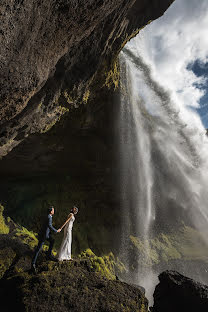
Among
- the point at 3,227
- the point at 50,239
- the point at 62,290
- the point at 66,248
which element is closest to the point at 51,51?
the point at 50,239

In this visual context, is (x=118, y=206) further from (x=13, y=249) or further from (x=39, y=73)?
(x=39, y=73)

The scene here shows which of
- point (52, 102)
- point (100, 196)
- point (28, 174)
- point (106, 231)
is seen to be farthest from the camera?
point (100, 196)

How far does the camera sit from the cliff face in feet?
8.15

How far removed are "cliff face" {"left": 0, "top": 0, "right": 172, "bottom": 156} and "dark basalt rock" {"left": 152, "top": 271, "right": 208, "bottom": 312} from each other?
5.51m

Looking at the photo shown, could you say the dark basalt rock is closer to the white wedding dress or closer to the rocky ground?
the rocky ground

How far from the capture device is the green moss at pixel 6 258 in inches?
150

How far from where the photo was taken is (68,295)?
2.92 m

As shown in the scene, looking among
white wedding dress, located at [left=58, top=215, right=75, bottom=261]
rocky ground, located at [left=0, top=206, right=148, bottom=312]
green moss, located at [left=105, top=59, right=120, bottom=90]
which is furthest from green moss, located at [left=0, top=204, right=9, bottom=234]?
green moss, located at [left=105, top=59, right=120, bottom=90]

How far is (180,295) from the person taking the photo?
4355mm

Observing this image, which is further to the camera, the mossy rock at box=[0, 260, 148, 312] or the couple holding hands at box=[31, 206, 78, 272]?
the couple holding hands at box=[31, 206, 78, 272]

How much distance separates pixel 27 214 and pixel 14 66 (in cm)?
821

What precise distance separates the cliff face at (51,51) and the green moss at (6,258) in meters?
2.62

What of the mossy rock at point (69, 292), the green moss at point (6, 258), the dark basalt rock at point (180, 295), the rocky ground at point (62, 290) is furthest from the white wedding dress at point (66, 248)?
the dark basalt rock at point (180, 295)

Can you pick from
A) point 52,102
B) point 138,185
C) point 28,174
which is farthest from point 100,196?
point 52,102
